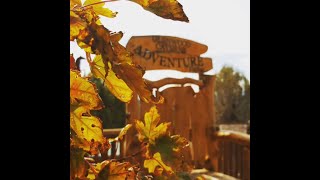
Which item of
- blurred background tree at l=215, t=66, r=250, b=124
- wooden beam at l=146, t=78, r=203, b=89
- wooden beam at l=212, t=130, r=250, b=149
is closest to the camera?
wooden beam at l=212, t=130, r=250, b=149

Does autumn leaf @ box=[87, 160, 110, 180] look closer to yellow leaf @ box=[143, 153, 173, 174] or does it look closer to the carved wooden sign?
yellow leaf @ box=[143, 153, 173, 174]

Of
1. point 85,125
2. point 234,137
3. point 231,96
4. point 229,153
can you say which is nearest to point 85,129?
point 85,125

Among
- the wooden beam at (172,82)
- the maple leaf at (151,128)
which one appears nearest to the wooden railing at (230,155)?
the wooden beam at (172,82)

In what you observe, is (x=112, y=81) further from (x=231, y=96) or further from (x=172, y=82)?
(x=231, y=96)

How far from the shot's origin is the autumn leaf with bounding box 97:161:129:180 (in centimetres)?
44

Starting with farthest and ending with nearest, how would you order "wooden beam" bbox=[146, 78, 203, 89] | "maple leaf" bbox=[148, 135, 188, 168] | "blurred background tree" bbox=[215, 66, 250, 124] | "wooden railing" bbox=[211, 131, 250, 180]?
"blurred background tree" bbox=[215, 66, 250, 124] → "wooden railing" bbox=[211, 131, 250, 180] → "wooden beam" bbox=[146, 78, 203, 89] → "maple leaf" bbox=[148, 135, 188, 168]

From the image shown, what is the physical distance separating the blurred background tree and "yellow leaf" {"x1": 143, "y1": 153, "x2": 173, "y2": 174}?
1747 cm

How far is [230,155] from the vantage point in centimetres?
394

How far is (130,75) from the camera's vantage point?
1.33 ft

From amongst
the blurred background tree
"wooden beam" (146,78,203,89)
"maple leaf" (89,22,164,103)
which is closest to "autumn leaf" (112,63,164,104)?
"maple leaf" (89,22,164,103)

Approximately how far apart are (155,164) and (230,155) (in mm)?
3531

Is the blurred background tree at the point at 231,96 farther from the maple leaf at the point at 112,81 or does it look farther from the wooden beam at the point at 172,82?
the maple leaf at the point at 112,81
